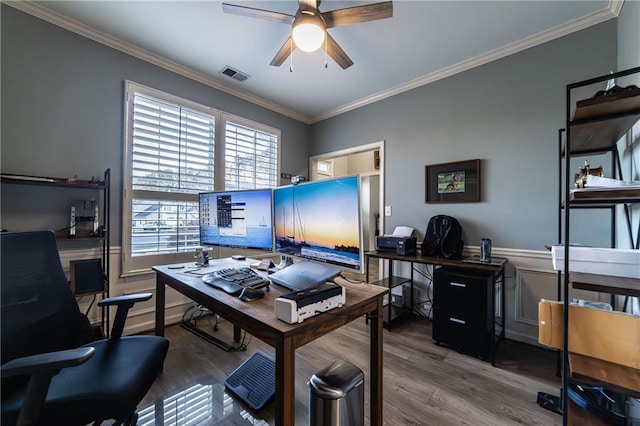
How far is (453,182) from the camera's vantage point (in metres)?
2.67

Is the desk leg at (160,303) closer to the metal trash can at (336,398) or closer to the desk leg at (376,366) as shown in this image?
the metal trash can at (336,398)

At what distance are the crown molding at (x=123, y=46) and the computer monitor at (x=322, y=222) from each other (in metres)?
2.26

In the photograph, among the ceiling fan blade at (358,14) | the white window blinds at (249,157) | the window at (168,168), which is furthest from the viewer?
the white window blinds at (249,157)

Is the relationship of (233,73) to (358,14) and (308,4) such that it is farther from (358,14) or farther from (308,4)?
(358,14)

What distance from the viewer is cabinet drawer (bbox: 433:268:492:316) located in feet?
6.52

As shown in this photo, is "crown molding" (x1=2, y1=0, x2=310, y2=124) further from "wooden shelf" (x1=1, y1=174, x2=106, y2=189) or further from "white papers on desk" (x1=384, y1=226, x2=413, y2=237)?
"white papers on desk" (x1=384, y1=226, x2=413, y2=237)

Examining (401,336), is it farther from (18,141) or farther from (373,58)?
(18,141)

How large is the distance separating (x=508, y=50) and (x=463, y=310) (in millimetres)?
2495

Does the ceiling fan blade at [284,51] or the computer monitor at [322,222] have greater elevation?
the ceiling fan blade at [284,51]

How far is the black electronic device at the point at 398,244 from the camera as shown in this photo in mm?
2574

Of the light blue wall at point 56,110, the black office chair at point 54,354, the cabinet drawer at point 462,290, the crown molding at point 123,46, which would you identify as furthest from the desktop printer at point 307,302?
the crown molding at point 123,46

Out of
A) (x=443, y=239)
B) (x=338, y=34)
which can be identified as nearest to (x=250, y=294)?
(x=443, y=239)

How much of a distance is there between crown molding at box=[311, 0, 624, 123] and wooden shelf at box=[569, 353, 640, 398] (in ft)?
8.27

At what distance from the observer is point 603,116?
1179 millimetres
